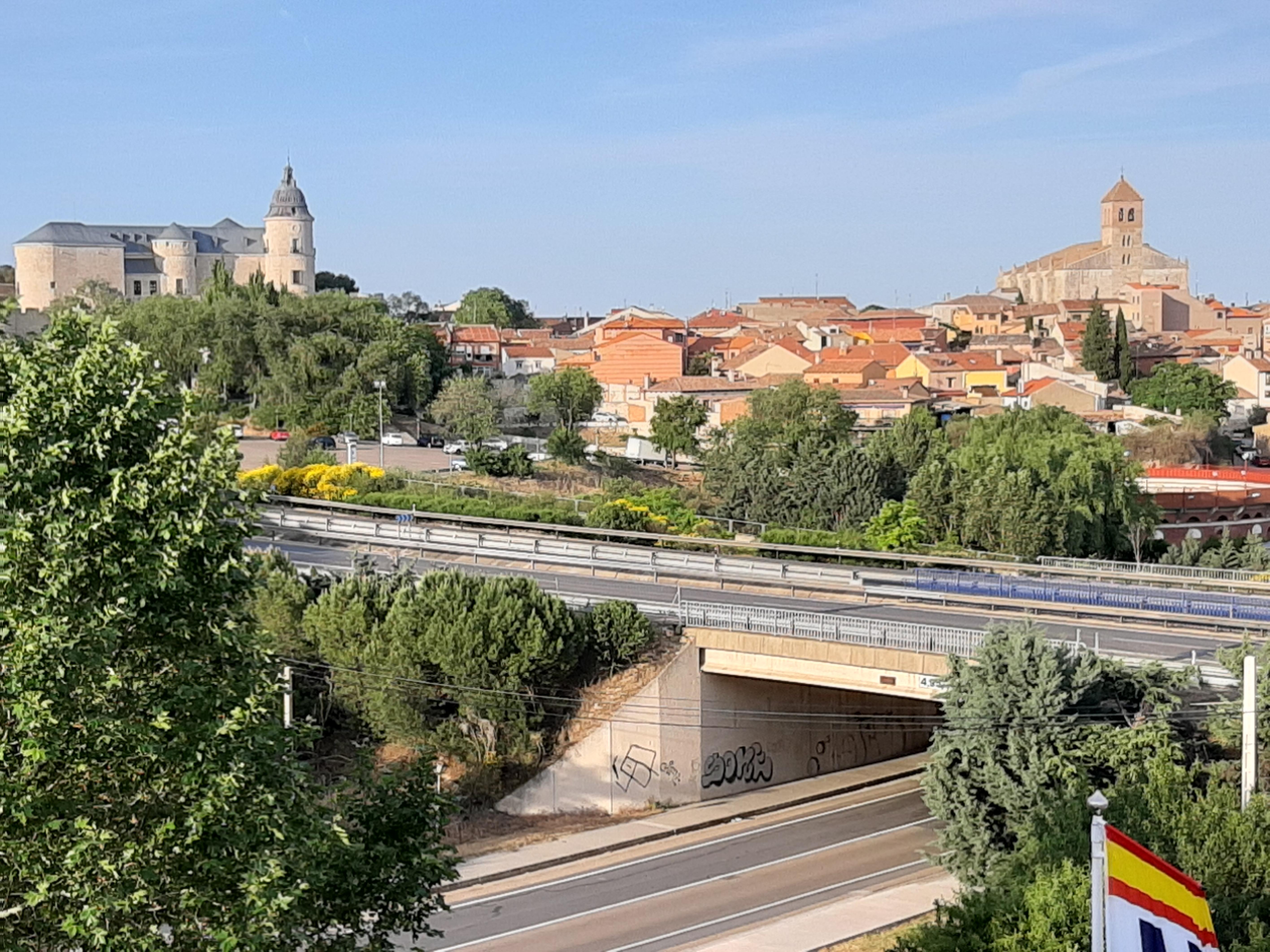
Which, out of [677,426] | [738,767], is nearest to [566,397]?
[677,426]

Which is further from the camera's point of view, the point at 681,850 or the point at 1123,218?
the point at 1123,218

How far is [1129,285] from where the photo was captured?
155875 millimetres

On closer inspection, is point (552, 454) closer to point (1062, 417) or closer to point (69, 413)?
point (1062, 417)

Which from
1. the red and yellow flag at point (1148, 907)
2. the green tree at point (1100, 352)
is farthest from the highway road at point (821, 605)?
the green tree at point (1100, 352)

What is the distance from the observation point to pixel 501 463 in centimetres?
5881

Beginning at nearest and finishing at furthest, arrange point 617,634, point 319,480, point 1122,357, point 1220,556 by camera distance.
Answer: point 617,634 < point 1220,556 < point 319,480 < point 1122,357

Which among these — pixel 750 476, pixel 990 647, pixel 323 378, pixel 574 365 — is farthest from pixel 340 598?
pixel 574 365

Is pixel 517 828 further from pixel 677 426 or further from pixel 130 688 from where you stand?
pixel 677 426

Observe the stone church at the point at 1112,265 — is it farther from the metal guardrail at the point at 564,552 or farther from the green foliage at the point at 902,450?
the metal guardrail at the point at 564,552

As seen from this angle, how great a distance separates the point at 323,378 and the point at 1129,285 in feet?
340

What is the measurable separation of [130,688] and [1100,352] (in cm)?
10199

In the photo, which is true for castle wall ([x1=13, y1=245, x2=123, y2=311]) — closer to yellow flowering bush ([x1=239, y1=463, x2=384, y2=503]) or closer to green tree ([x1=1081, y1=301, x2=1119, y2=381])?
green tree ([x1=1081, y1=301, x2=1119, y2=381])

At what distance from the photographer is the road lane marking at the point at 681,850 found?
75.0ft

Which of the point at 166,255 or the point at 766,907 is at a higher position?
the point at 166,255
